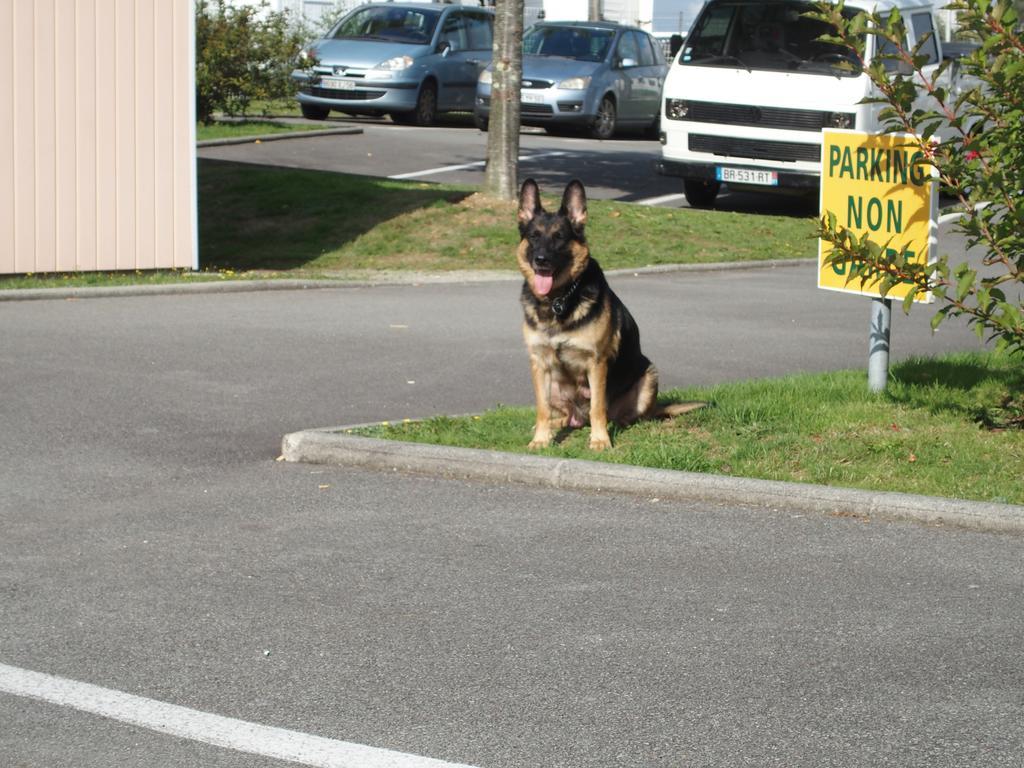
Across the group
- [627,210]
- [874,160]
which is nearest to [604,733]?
[874,160]

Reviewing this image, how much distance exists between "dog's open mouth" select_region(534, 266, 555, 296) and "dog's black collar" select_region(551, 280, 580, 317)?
7 cm

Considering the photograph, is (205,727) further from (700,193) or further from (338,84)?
(338,84)

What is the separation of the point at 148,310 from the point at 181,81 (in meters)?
2.79

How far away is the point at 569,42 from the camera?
28203mm

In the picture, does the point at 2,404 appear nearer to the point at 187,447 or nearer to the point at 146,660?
the point at 187,447

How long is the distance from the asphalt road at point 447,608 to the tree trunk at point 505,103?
8.25 metres

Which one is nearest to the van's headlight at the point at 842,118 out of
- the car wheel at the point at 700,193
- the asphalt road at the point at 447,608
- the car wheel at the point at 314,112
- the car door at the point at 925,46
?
the car door at the point at 925,46

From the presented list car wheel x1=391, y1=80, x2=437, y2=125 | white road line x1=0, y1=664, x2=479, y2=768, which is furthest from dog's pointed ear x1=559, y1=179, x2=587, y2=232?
car wheel x1=391, y1=80, x2=437, y2=125

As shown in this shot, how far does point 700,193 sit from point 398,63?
947 centimetres

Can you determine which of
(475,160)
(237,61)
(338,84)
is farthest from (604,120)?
(237,61)

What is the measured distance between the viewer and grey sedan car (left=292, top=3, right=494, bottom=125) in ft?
92.9

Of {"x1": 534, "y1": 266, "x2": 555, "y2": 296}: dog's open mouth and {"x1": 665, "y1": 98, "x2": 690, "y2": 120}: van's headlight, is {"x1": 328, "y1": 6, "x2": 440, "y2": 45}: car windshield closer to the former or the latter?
{"x1": 665, "y1": 98, "x2": 690, "y2": 120}: van's headlight

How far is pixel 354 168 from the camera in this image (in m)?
22.4

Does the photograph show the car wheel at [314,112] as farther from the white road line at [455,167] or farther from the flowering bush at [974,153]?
the flowering bush at [974,153]
